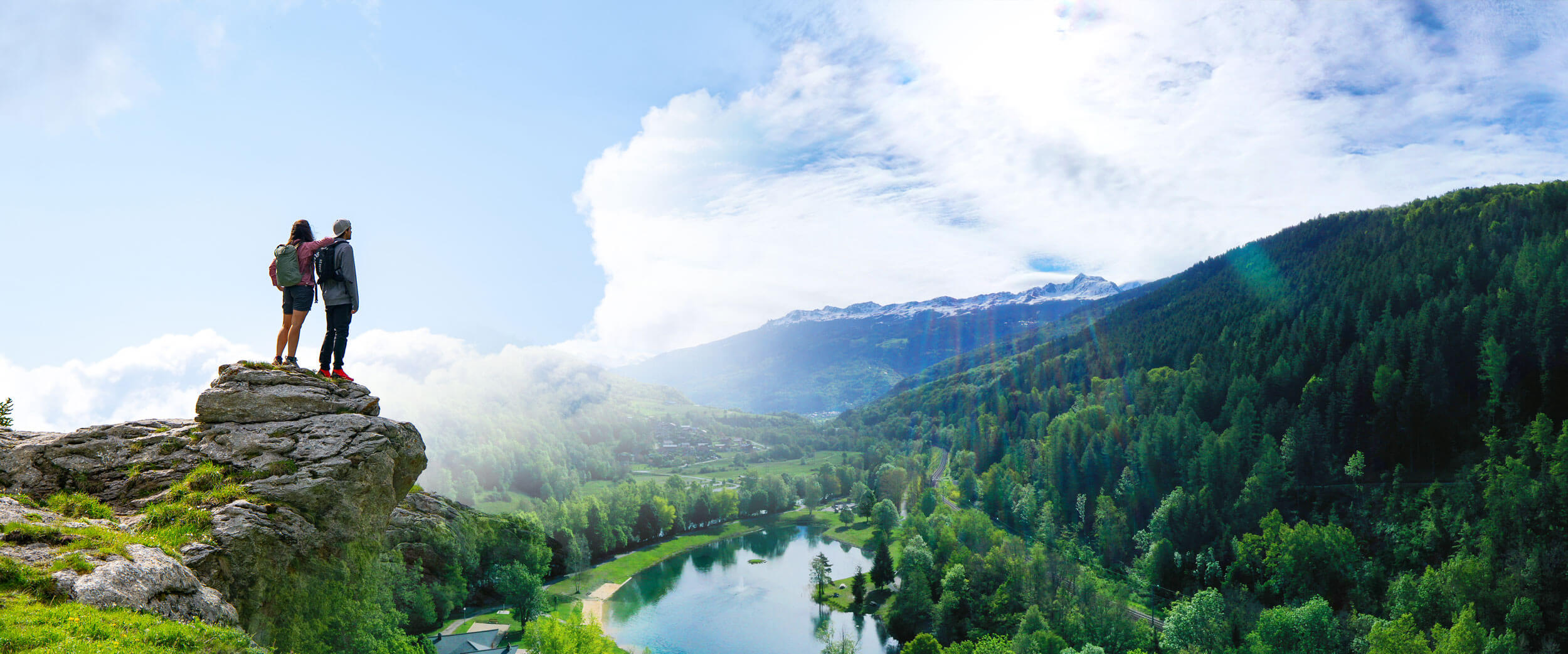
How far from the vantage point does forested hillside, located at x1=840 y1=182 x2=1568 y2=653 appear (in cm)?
5038

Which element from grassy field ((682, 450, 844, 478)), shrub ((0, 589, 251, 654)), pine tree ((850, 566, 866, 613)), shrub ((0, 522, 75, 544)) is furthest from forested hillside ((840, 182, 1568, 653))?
grassy field ((682, 450, 844, 478))

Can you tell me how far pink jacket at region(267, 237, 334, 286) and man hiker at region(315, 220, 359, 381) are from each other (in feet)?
0.49

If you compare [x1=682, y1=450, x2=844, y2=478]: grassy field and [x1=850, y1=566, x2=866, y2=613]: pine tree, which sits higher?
[x1=682, y1=450, x2=844, y2=478]: grassy field

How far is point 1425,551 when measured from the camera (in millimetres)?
58281

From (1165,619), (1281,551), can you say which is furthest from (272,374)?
(1281,551)

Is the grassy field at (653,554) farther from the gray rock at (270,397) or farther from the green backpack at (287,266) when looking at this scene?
the green backpack at (287,266)

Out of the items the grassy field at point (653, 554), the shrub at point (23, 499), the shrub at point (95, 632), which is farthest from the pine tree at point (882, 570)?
the shrub at point (95, 632)

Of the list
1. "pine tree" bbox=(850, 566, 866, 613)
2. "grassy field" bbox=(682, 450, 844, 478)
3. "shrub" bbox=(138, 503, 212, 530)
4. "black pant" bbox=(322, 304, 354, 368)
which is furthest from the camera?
"grassy field" bbox=(682, 450, 844, 478)

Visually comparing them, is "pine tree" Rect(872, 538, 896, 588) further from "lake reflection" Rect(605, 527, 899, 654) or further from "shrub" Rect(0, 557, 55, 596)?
"shrub" Rect(0, 557, 55, 596)

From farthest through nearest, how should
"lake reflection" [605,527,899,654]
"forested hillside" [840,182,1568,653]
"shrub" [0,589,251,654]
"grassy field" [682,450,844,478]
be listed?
"grassy field" [682,450,844,478] → "lake reflection" [605,527,899,654] → "forested hillside" [840,182,1568,653] → "shrub" [0,589,251,654]

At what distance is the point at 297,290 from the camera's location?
1630 centimetres

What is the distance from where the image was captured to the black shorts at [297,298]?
53.5 ft

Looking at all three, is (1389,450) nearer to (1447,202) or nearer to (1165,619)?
(1165,619)

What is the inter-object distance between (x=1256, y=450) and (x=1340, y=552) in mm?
21239
